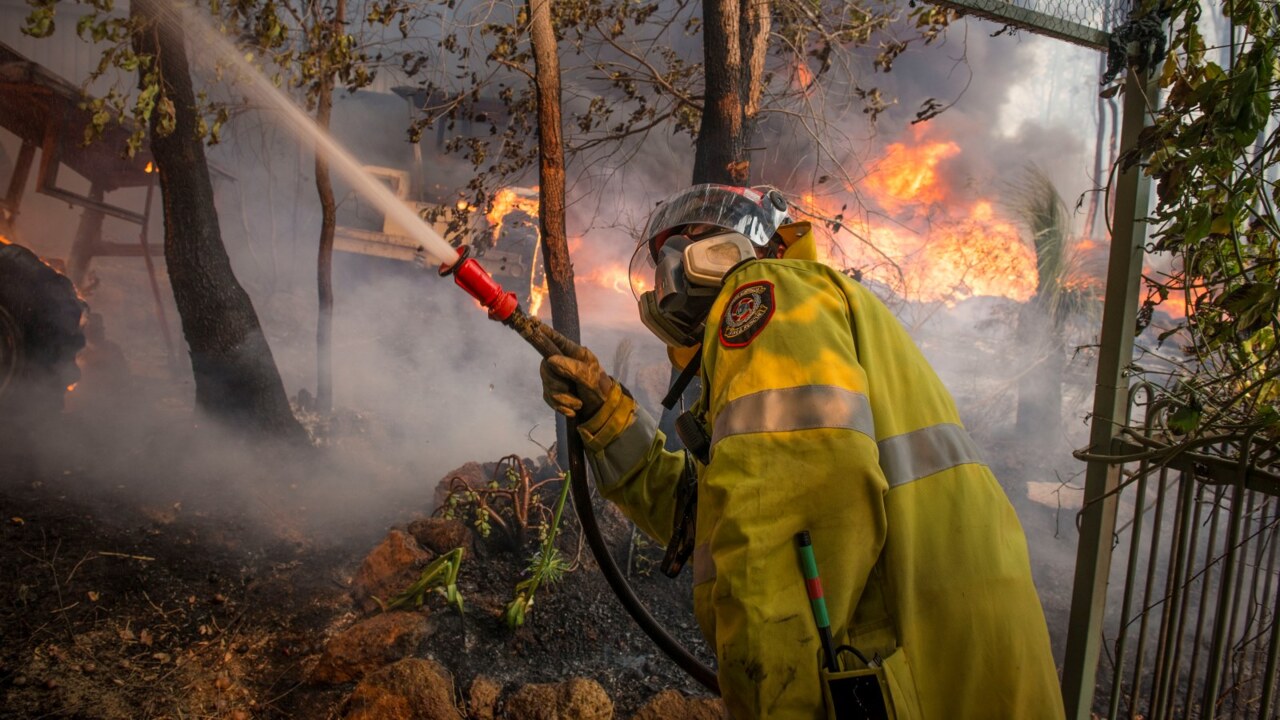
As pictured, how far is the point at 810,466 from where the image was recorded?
58.6 inches

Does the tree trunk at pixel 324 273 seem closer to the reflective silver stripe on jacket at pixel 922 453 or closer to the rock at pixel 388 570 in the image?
the rock at pixel 388 570

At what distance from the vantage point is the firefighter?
1458 millimetres

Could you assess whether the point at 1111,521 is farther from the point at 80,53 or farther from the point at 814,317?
the point at 80,53

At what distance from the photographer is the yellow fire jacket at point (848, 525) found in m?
1.46

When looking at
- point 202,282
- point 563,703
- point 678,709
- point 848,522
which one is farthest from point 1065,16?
point 202,282

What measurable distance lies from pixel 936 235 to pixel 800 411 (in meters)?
13.9

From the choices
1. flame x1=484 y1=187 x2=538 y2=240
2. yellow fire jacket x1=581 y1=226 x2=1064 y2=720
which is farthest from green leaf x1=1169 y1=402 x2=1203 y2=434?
flame x1=484 y1=187 x2=538 y2=240

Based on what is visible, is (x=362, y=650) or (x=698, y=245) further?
(x=362, y=650)

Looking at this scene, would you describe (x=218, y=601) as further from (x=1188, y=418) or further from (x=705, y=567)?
(x=1188, y=418)

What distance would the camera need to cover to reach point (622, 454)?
2.33 m

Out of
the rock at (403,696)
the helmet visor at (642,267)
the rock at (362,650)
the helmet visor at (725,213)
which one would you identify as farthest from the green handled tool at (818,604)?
the rock at (362,650)

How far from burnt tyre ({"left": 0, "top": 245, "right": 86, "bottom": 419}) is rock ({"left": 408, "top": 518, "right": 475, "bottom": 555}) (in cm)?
407

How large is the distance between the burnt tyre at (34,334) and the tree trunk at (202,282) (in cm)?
124

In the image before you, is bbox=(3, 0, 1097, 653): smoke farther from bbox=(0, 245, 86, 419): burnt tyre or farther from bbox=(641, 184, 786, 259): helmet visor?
bbox=(641, 184, 786, 259): helmet visor
